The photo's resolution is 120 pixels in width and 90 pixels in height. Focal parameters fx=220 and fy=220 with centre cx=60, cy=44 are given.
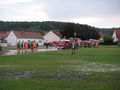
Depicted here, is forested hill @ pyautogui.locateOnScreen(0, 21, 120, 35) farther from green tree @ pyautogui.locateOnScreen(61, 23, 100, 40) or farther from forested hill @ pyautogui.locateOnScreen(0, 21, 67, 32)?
green tree @ pyautogui.locateOnScreen(61, 23, 100, 40)

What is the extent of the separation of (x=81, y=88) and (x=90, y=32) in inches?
3895

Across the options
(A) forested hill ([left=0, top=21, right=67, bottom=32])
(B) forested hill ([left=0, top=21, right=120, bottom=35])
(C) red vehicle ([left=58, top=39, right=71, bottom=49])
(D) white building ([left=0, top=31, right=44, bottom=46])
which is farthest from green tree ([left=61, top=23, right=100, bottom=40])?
(A) forested hill ([left=0, top=21, right=67, bottom=32])

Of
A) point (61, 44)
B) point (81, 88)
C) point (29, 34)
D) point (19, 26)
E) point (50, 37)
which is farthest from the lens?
point (19, 26)

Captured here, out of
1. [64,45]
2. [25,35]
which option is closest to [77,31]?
[25,35]

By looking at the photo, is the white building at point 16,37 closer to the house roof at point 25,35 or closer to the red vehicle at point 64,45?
the house roof at point 25,35

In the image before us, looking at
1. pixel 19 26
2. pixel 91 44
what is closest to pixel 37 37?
pixel 91 44

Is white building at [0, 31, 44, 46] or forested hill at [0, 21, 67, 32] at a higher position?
forested hill at [0, 21, 67, 32]

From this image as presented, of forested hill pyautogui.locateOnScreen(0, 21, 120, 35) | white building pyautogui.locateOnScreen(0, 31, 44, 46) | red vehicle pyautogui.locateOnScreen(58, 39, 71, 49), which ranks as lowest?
red vehicle pyautogui.locateOnScreen(58, 39, 71, 49)

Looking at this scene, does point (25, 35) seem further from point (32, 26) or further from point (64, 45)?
point (32, 26)

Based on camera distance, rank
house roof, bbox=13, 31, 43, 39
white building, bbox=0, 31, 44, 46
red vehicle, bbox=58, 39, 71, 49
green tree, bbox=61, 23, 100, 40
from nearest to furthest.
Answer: red vehicle, bbox=58, 39, 71, 49 → white building, bbox=0, 31, 44, 46 → house roof, bbox=13, 31, 43, 39 → green tree, bbox=61, 23, 100, 40

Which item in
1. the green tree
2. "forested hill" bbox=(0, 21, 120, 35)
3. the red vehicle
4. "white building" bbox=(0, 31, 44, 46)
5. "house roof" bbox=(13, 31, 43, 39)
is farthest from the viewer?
"forested hill" bbox=(0, 21, 120, 35)

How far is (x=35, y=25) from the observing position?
610 feet

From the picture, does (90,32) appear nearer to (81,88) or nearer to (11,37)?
(11,37)

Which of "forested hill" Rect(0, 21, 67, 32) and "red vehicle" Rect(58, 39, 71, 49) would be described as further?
"forested hill" Rect(0, 21, 67, 32)
